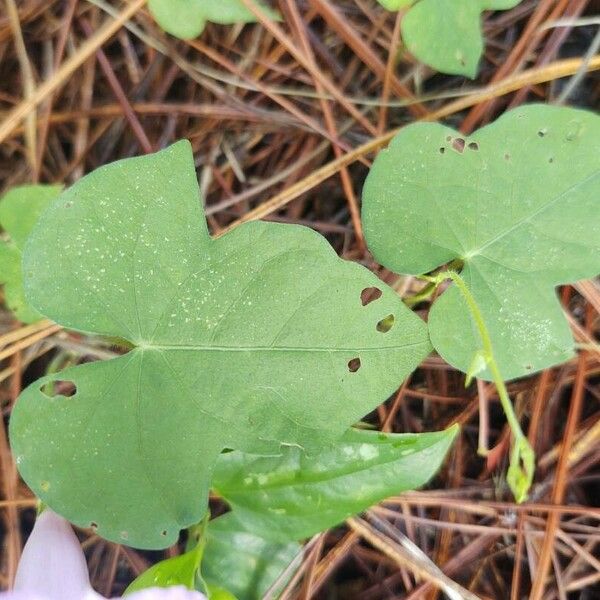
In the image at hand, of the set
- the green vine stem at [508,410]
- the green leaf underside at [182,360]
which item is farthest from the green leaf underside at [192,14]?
the green vine stem at [508,410]

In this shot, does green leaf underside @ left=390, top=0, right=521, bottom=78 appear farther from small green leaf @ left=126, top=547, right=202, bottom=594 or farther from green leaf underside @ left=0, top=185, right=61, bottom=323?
small green leaf @ left=126, top=547, right=202, bottom=594

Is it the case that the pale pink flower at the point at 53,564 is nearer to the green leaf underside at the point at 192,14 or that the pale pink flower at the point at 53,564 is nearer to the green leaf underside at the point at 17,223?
the green leaf underside at the point at 17,223

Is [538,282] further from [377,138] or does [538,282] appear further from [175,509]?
[175,509]

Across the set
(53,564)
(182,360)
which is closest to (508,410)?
(182,360)

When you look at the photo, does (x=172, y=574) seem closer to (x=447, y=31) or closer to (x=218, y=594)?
(x=218, y=594)

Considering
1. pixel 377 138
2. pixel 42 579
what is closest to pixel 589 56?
pixel 377 138

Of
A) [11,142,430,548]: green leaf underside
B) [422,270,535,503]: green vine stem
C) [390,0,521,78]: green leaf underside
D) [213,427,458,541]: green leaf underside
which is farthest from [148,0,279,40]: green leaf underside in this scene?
[213,427,458,541]: green leaf underside
